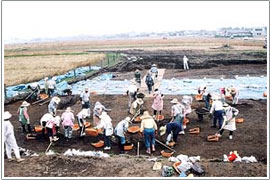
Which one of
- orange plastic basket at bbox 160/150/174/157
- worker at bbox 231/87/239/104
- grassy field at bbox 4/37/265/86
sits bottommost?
orange plastic basket at bbox 160/150/174/157

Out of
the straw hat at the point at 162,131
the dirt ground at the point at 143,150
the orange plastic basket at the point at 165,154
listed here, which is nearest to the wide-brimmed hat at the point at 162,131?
the straw hat at the point at 162,131

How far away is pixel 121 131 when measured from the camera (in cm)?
912

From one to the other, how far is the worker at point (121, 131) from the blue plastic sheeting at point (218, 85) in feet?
25.1

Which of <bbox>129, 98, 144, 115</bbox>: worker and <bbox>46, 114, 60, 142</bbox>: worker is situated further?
<bbox>129, 98, 144, 115</bbox>: worker

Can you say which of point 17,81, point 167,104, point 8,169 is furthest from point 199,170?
point 17,81

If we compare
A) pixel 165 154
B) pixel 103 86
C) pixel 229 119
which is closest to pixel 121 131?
pixel 165 154

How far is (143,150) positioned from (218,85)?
10.2 m

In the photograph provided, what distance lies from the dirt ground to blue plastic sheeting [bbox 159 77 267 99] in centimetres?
188

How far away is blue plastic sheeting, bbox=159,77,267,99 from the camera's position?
52.7 ft

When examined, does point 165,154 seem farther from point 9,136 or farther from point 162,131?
point 9,136

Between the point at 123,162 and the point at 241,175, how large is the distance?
261 centimetres

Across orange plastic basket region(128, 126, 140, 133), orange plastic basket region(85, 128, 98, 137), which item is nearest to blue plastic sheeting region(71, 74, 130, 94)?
orange plastic basket region(128, 126, 140, 133)

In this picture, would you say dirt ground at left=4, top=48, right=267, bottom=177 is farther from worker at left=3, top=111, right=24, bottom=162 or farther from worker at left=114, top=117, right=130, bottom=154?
worker at left=3, top=111, right=24, bottom=162

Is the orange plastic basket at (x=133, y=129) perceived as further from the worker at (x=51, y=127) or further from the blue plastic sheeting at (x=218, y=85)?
the blue plastic sheeting at (x=218, y=85)
